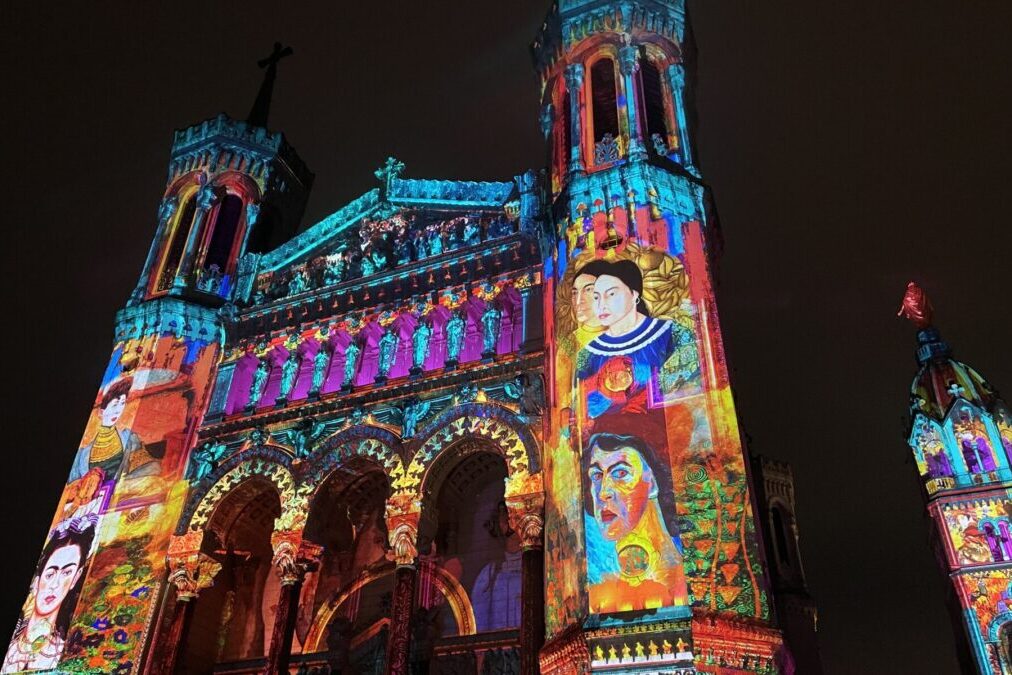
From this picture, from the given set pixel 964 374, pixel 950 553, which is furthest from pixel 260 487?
pixel 964 374

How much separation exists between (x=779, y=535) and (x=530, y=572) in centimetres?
1553

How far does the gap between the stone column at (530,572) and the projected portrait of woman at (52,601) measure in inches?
419

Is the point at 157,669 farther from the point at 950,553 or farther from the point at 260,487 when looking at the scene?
the point at 950,553

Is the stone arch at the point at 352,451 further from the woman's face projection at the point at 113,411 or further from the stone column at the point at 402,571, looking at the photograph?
the woman's face projection at the point at 113,411

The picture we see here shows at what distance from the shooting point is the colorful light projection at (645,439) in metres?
14.1

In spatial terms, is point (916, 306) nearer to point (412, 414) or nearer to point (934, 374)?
point (934, 374)

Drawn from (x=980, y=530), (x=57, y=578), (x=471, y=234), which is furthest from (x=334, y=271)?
(x=980, y=530)

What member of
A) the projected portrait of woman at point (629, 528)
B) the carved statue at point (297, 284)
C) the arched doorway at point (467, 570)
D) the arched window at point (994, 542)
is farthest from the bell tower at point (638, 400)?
the arched window at point (994, 542)

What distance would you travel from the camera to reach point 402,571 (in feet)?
57.7

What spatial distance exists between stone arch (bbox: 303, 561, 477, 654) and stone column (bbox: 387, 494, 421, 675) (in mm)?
1828

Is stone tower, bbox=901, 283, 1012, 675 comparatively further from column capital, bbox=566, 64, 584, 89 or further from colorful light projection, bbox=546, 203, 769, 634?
column capital, bbox=566, 64, 584, 89

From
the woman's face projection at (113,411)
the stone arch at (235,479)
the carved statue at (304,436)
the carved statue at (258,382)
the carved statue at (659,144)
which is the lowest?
the stone arch at (235,479)

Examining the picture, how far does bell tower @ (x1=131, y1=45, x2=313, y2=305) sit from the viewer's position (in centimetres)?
2612

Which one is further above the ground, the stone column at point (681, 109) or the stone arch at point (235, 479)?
the stone column at point (681, 109)
